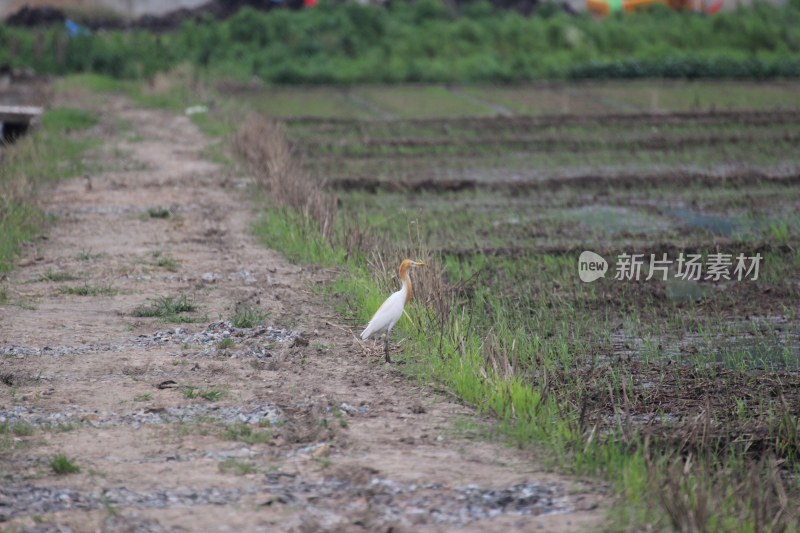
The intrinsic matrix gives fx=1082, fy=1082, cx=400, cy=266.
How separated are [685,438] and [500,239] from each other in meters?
5.58

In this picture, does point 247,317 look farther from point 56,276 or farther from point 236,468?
point 236,468

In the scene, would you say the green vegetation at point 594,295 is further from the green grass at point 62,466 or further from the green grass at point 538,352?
the green grass at point 62,466

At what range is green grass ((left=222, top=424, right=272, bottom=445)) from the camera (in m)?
4.90

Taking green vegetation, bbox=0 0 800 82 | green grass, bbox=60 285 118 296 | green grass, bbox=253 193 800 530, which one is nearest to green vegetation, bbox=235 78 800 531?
green grass, bbox=253 193 800 530

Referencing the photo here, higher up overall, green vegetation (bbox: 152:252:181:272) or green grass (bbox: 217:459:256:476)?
green grass (bbox: 217:459:256:476)

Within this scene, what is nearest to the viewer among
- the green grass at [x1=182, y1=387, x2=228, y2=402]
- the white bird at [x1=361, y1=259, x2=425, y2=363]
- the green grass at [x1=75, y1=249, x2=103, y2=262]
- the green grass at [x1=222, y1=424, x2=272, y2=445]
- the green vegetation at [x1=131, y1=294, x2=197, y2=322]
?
the green grass at [x1=222, y1=424, x2=272, y2=445]

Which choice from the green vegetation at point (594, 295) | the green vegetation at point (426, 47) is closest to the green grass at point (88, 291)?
the green vegetation at point (594, 295)

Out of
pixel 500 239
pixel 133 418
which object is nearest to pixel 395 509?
pixel 133 418

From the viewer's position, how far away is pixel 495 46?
31.0 m

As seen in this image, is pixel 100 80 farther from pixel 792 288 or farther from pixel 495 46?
pixel 792 288

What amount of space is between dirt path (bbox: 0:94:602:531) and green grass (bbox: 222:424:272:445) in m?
0.01

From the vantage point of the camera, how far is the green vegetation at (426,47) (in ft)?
90.7

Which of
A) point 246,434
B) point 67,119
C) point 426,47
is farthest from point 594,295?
point 426,47

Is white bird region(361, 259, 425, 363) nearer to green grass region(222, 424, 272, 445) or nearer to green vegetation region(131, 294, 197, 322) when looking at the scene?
green grass region(222, 424, 272, 445)
